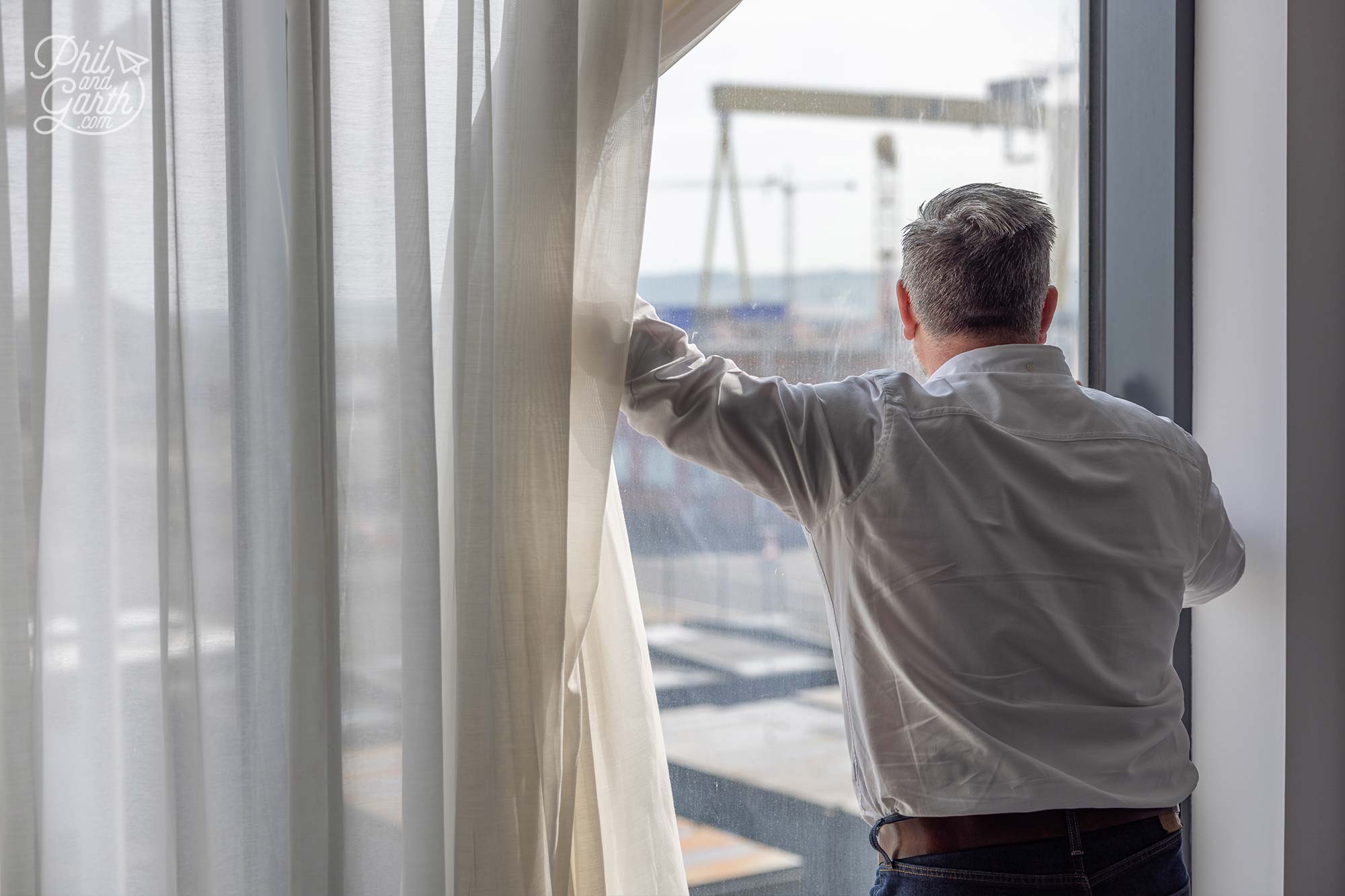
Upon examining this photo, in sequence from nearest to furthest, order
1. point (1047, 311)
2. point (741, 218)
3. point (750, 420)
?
1. point (750, 420)
2. point (1047, 311)
3. point (741, 218)

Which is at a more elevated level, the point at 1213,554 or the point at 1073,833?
the point at 1213,554

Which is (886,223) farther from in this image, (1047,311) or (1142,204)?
(1142,204)

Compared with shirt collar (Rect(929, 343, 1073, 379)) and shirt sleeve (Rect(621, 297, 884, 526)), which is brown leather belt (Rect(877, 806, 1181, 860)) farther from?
shirt collar (Rect(929, 343, 1073, 379))

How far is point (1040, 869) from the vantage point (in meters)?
1.21

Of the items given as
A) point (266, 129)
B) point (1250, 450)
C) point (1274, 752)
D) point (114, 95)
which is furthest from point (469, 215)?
point (1274, 752)

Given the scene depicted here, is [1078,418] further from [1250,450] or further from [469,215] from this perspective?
[469,215]

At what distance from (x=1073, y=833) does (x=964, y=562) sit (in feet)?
1.08

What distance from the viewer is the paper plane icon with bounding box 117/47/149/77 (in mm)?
997

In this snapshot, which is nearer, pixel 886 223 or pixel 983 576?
pixel 983 576

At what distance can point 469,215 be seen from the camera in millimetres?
1067

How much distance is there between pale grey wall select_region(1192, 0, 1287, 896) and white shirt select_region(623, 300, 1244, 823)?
1.19 feet

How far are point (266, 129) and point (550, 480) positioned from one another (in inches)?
17.3

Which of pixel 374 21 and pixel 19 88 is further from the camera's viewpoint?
pixel 374 21
